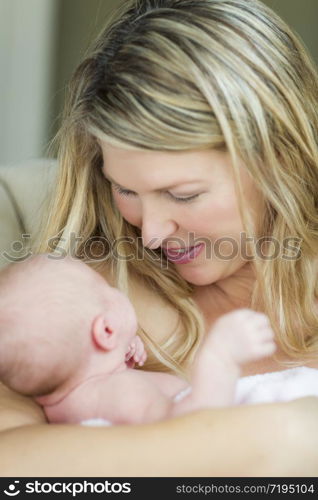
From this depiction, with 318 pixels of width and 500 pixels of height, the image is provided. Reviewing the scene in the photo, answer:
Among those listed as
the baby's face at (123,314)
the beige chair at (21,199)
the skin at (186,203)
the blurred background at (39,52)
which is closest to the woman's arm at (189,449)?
the baby's face at (123,314)

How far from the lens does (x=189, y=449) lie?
4.03ft

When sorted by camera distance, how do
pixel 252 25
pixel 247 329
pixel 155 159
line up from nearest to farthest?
pixel 247 329 < pixel 155 159 < pixel 252 25

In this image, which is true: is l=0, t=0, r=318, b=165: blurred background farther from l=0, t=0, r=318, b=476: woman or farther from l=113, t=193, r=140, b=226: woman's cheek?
l=113, t=193, r=140, b=226: woman's cheek

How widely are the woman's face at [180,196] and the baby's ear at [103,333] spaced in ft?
0.87

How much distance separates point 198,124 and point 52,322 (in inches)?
19.1

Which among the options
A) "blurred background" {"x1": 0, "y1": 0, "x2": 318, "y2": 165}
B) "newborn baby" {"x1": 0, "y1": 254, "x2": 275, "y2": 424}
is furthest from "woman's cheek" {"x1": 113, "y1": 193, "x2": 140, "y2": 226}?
"blurred background" {"x1": 0, "y1": 0, "x2": 318, "y2": 165}

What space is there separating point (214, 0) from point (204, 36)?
137 millimetres

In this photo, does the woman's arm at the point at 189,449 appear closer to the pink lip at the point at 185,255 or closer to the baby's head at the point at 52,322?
the baby's head at the point at 52,322

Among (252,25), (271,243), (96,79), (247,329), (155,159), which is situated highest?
(252,25)

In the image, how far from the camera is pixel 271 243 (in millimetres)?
1885

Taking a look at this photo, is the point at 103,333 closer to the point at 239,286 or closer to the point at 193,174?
the point at 193,174

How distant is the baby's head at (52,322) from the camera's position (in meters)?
1.44
